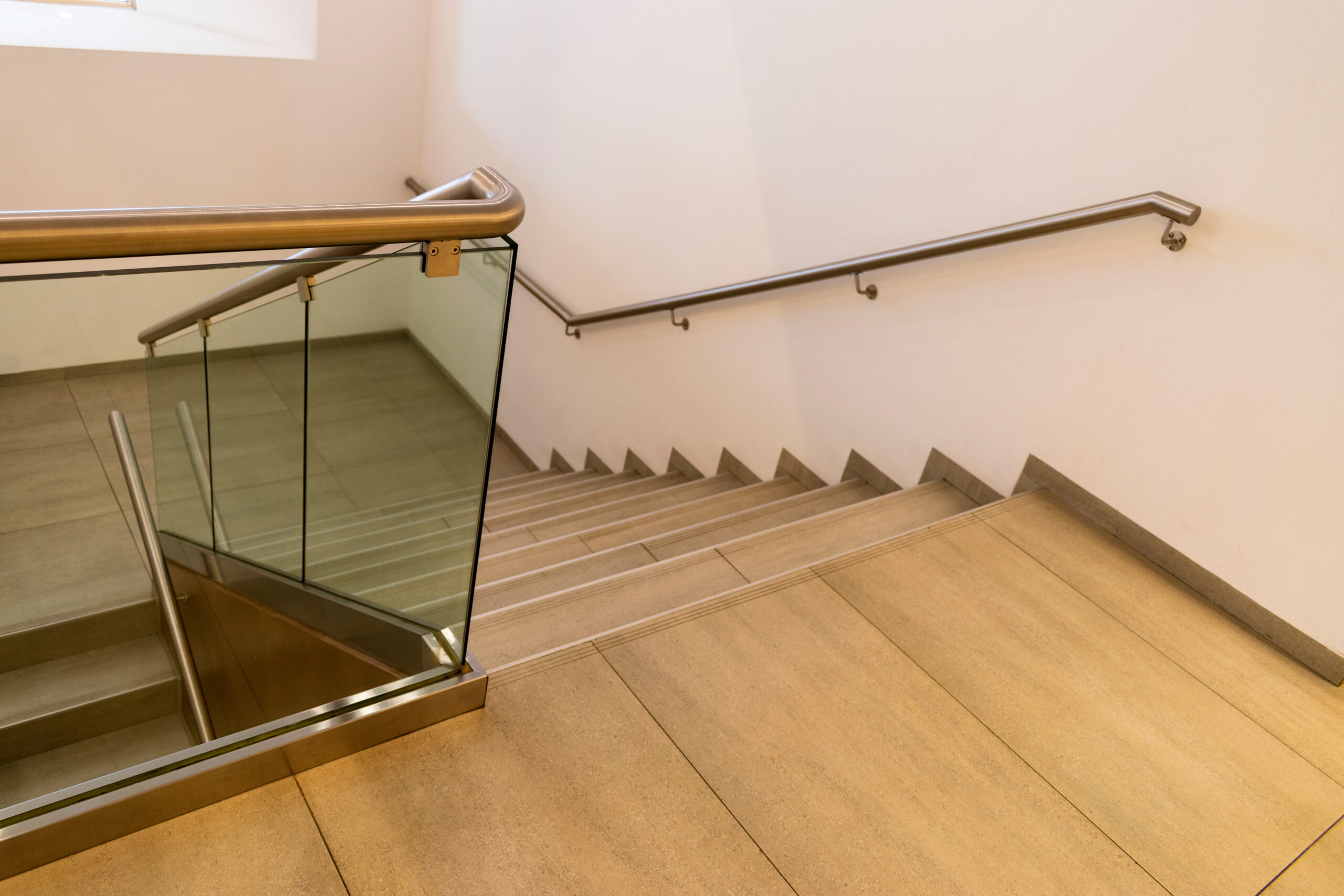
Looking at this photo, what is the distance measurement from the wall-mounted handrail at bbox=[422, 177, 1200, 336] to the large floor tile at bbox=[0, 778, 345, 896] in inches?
88.5

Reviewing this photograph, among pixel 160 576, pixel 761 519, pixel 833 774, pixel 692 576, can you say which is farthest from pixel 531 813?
pixel 761 519

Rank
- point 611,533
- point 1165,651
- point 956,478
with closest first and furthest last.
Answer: point 1165,651, point 956,478, point 611,533

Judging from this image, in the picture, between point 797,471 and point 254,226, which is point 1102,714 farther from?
point 254,226

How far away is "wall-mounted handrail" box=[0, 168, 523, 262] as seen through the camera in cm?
101

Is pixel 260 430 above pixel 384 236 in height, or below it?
below

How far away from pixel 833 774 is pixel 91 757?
2167 mm

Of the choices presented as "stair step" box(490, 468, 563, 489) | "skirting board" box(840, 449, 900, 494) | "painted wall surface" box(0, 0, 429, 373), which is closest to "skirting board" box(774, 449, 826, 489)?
"skirting board" box(840, 449, 900, 494)

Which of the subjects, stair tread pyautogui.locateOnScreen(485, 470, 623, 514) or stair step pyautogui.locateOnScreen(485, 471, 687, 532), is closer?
stair step pyautogui.locateOnScreen(485, 471, 687, 532)

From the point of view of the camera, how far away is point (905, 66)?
277 centimetres

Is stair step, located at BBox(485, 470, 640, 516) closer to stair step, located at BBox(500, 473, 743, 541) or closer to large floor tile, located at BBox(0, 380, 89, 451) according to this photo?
stair step, located at BBox(500, 473, 743, 541)

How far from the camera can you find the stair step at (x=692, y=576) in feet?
6.51

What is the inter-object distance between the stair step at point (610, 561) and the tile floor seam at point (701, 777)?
2.02ft

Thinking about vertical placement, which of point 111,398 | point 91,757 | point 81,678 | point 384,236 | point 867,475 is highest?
point 384,236

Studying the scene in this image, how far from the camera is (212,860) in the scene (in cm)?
128
